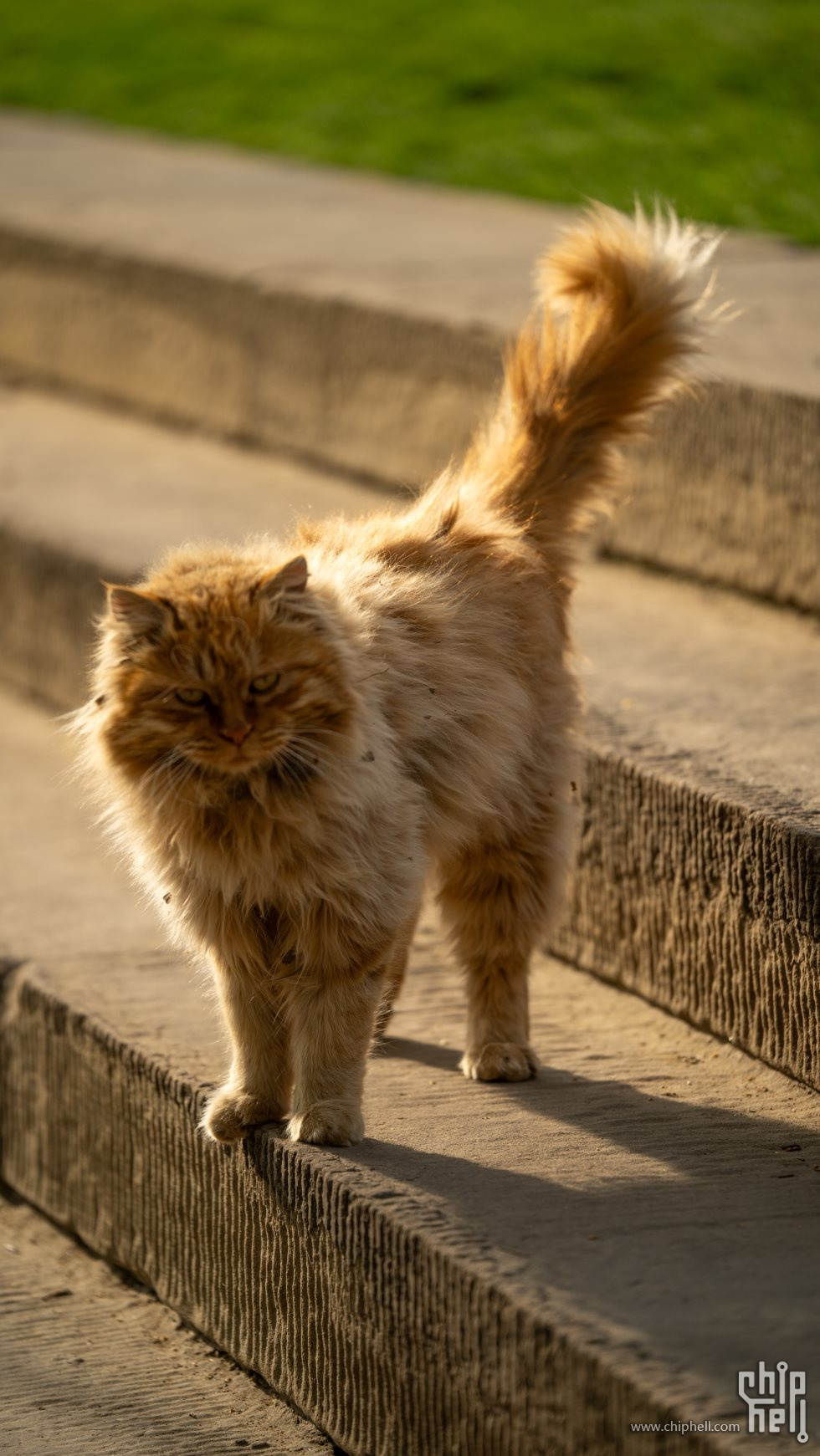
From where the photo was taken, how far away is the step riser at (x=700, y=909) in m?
2.66

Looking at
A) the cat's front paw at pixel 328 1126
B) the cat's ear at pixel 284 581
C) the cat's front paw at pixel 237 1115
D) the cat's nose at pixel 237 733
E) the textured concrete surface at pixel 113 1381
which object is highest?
the cat's ear at pixel 284 581

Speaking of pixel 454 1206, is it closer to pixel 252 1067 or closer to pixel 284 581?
pixel 252 1067

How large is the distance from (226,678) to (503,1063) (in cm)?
86

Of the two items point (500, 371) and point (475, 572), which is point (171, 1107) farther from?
point (500, 371)

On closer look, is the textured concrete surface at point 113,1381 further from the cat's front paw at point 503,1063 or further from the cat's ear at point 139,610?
the cat's ear at point 139,610

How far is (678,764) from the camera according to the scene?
2947 millimetres

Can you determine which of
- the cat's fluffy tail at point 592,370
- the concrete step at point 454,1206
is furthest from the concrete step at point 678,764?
the cat's fluffy tail at point 592,370

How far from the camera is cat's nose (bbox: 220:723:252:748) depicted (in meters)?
2.22

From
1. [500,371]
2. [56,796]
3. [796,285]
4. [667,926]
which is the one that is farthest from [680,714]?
[796,285]

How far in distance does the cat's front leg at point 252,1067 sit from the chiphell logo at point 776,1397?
35.7 inches

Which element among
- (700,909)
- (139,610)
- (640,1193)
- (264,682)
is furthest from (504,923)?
(139,610)

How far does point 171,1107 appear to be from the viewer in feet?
9.13

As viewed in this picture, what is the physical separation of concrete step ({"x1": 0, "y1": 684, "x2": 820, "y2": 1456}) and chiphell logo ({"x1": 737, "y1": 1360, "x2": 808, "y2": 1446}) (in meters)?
0.01

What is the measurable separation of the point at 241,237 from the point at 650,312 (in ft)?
10.4
